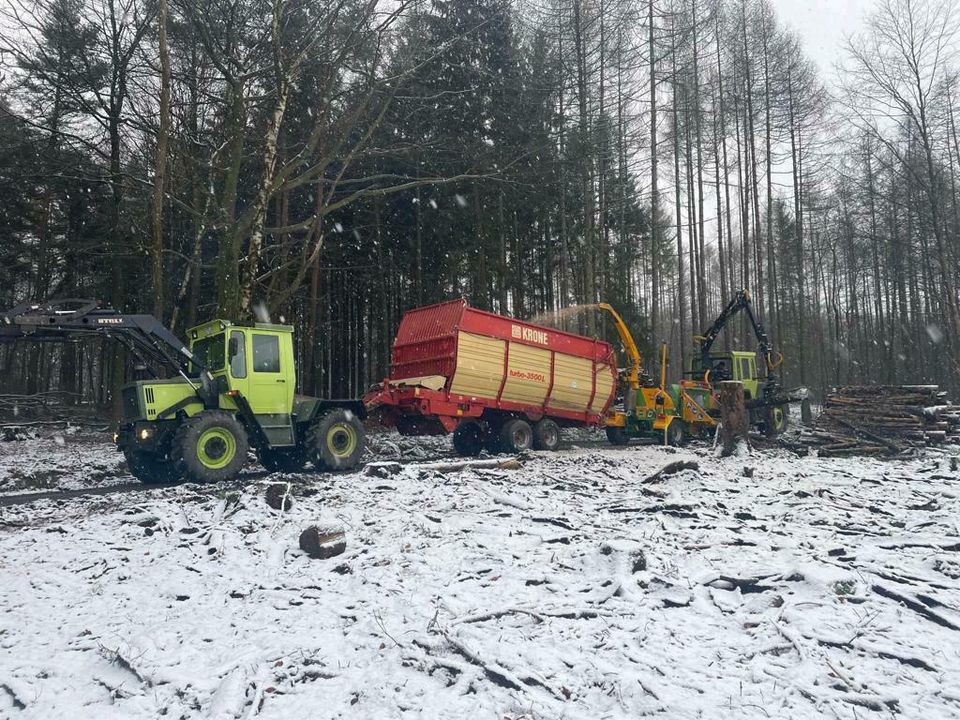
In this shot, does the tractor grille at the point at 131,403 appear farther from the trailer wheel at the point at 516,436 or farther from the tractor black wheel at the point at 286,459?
the trailer wheel at the point at 516,436

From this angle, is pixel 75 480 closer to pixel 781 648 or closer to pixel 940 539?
pixel 781 648

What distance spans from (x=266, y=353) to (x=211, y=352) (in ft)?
2.95

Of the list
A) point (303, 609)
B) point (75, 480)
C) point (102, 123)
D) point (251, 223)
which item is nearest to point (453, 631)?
point (303, 609)

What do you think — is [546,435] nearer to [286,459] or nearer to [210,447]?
[286,459]

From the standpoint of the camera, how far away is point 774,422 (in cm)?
2005

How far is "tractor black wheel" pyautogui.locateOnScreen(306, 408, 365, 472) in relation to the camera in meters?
11.2

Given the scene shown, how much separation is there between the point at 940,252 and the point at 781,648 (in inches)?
954

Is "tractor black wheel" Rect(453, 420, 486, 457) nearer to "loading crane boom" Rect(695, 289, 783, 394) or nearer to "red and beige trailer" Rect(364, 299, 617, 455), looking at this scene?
"red and beige trailer" Rect(364, 299, 617, 455)

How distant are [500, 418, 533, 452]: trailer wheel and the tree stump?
13.9 ft

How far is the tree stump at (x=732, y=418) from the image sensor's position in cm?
1291

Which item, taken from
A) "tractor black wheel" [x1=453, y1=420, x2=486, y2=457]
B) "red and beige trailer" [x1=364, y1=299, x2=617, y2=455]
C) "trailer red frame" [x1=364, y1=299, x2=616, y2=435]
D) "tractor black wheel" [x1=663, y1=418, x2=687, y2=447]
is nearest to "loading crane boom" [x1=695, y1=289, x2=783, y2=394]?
"tractor black wheel" [x1=663, y1=418, x2=687, y2=447]

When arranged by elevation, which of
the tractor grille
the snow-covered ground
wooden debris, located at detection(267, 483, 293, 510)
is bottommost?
the snow-covered ground

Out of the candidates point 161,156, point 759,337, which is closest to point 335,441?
point 161,156

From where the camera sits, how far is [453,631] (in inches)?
169
